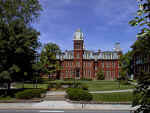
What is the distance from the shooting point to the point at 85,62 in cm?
7156

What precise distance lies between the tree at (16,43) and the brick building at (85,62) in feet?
150

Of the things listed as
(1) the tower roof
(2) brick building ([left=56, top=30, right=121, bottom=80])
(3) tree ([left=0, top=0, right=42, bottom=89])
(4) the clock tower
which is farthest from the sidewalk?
(1) the tower roof

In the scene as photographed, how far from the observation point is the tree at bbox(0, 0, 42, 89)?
813 inches

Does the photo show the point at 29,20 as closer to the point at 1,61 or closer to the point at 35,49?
the point at 35,49

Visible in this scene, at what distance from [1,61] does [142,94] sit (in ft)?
68.9

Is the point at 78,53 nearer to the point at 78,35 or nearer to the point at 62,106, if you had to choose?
the point at 78,35

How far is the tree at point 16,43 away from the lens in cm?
2066

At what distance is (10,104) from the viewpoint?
17.6 metres

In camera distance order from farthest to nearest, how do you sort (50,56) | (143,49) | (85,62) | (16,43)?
(85,62) → (50,56) → (16,43) → (143,49)

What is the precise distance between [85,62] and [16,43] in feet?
171

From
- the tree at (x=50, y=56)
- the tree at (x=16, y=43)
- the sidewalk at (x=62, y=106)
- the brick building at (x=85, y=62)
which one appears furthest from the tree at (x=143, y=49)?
the brick building at (x=85, y=62)

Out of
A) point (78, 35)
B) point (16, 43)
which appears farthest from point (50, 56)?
point (16, 43)

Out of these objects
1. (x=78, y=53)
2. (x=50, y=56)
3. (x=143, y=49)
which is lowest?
(x=143, y=49)

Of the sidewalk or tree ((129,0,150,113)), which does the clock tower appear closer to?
the sidewalk
